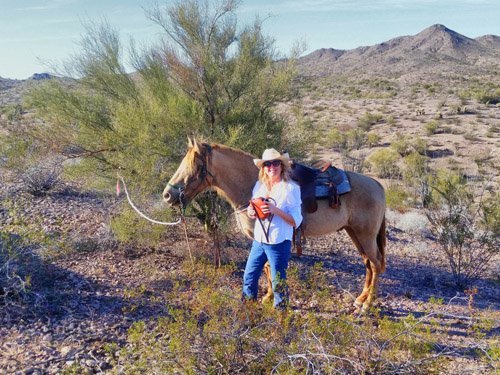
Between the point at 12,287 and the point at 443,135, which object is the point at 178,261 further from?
the point at 443,135

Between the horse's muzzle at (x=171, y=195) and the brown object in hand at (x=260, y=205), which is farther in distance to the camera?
the horse's muzzle at (x=171, y=195)

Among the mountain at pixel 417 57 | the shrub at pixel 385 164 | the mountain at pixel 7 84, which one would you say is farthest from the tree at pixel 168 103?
the mountain at pixel 417 57

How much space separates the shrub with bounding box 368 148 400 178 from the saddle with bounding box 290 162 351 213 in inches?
436

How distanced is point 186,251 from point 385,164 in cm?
1188

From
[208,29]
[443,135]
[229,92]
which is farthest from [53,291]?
[443,135]

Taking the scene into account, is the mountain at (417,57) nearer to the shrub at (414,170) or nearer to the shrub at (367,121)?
the shrub at (367,121)

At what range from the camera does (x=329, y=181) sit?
5.48 m

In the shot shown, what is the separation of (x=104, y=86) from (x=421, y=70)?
71455mm

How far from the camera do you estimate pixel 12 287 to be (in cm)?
511

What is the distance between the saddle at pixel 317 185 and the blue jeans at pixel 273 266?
1.10 meters

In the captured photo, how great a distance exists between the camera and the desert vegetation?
3619 millimetres

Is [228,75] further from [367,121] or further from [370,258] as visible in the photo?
[367,121]

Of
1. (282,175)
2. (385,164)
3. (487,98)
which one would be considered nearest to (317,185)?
(282,175)

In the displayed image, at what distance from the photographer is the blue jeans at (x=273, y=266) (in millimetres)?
4037
